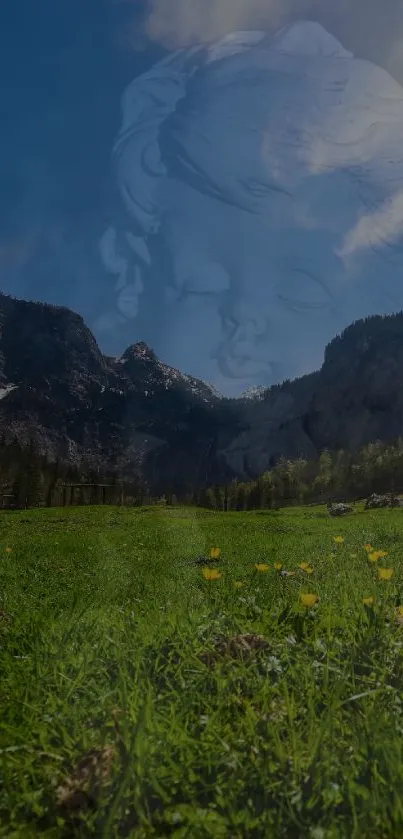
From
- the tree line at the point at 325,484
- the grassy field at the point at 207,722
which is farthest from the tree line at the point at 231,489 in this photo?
the grassy field at the point at 207,722

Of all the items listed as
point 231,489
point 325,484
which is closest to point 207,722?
point 325,484

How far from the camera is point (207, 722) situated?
10.3 ft

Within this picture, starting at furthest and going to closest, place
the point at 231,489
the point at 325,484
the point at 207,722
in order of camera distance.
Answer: the point at 231,489 → the point at 325,484 → the point at 207,722

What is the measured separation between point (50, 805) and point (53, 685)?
981 mm

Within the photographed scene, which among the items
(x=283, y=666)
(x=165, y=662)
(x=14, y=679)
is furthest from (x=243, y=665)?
(x=14, y=679)

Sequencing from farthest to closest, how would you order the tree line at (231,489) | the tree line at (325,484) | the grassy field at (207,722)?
the tree line at (325,484) < the tree line at (231,489) < the grassy field at (207,722)

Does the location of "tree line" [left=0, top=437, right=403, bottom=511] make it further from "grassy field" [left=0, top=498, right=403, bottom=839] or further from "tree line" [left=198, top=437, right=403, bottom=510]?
"grassy field" [left=0, top=498, right=403, bottom=839]

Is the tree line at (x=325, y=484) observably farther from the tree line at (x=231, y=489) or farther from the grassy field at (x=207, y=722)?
the grassy field at (x=207, y=722)

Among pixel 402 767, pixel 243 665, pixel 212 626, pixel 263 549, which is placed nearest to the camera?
pixel 402 767

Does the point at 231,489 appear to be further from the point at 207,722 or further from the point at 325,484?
the point at 207,722

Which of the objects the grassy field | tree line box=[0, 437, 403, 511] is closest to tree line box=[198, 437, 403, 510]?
tree line box=[0, 437, 403, 511]

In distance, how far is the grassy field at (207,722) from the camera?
101 inches

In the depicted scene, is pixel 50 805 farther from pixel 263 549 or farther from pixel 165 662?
pixel 263 549

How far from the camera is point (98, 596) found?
7578mm
